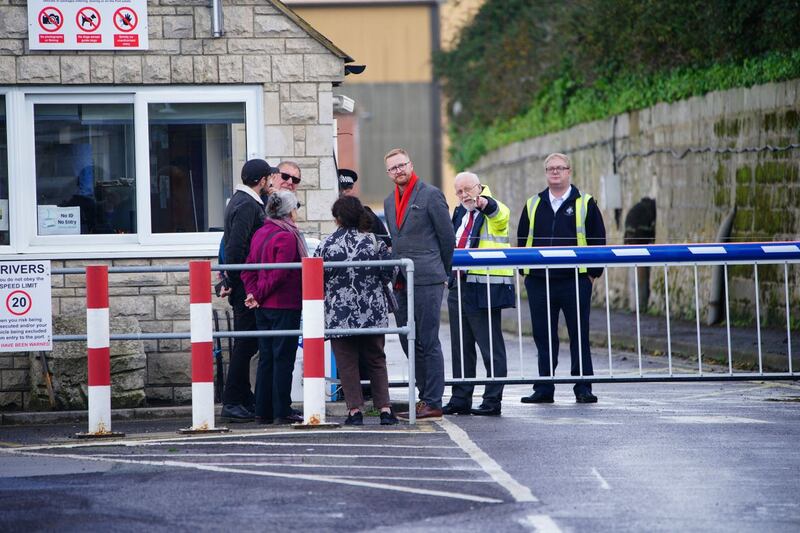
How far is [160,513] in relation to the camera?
763cm

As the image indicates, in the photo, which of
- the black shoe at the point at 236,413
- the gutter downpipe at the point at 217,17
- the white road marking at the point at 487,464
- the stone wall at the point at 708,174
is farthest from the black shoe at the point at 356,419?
the stone wall at the point at 708,174

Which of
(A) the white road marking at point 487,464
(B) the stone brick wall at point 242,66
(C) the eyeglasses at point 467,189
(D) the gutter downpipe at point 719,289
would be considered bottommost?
(A) the white road marking at point 487,464

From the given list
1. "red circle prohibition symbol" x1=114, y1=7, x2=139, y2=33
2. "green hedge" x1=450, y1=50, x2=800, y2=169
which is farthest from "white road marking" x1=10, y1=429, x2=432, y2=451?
"green hedge" x1=450, y1=50, x2=800, y2=169

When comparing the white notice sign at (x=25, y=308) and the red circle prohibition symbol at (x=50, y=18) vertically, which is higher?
the red circle prohibition symbol at (x=50, y=18)

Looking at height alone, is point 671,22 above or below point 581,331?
above

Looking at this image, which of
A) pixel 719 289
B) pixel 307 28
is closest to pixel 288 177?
pixel 307 28

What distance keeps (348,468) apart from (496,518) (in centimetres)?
183

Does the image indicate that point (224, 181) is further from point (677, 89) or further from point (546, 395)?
point (677, 89)

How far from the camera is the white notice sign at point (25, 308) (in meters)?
10.9

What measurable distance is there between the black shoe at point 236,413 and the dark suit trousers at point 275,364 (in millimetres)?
255

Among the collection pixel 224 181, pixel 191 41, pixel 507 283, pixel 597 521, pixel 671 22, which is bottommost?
pixel 597 521

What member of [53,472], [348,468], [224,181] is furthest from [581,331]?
[53,472]

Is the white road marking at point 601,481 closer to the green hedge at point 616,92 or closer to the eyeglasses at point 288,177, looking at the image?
the eyeglasses at point 288,177

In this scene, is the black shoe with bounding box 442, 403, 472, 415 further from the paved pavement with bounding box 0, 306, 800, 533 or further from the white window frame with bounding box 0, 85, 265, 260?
the white window frame with bounding box 0, 85, 265, 260
